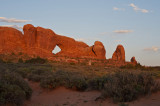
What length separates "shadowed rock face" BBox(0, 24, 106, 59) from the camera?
5750 cm

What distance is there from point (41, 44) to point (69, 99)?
5338 cm

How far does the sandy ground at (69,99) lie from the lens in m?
7.00

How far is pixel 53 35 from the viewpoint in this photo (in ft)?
212

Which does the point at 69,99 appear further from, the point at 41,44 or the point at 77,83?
the point at 41,44

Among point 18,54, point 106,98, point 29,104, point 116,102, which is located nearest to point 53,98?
point 29,104

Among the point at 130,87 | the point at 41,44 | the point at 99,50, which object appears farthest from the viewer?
the point at 99,50

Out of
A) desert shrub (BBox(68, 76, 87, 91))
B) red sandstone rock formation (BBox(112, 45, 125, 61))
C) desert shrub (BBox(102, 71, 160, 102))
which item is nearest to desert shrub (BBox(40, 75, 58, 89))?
desert shrub (BBox(68, 76, 87, 91))

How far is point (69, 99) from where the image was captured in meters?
9.80

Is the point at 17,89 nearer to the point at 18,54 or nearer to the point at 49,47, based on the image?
the point at 18,54

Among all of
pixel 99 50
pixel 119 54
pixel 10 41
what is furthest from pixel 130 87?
pixel 99 50

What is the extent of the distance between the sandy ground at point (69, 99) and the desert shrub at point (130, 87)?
0.25m

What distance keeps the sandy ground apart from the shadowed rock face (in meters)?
42.7

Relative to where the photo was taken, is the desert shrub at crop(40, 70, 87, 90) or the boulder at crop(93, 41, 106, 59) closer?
the desert shrub at crop(40, 70, 87, 90)

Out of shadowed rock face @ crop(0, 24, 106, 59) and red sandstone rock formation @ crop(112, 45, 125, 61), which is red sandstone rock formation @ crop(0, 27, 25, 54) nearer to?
shadowed rock face @ crop(0, 24, 106, 59)
